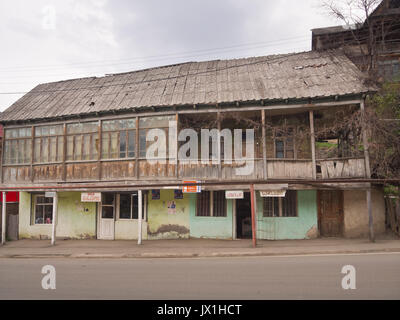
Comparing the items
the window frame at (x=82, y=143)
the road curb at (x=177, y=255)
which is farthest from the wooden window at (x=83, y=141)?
the road curb at (x=177, y=255)

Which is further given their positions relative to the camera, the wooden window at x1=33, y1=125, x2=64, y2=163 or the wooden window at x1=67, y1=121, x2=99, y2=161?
the wooden window at x1=33, y1=125, x2=64, y2=163

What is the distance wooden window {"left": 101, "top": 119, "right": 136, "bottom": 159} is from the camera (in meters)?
13.8

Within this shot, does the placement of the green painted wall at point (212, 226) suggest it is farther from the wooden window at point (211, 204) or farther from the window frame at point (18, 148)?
the window frame at point (18, 148)

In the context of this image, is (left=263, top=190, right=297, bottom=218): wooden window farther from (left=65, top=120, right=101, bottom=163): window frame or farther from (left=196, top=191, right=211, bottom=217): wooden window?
(left=65, top=120, right=101, bottom=163): window frame

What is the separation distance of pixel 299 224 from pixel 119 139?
9.70 metres

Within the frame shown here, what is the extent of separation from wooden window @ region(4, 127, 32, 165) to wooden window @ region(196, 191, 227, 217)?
31.6 ft

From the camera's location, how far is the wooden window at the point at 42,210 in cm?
1580

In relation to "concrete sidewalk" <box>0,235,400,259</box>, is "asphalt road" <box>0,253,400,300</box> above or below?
above

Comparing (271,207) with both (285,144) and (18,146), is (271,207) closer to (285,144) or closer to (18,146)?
(285,144)

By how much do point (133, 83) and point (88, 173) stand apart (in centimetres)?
628

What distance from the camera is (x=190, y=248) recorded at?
1127cm

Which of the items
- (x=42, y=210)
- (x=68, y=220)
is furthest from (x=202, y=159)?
(x=42, y=210)

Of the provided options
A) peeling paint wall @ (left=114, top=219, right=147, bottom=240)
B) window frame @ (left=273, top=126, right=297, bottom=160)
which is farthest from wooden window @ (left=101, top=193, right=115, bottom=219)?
window frame @ (left=273, top=126, right=297, bottom=160)
